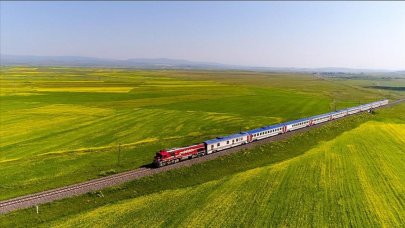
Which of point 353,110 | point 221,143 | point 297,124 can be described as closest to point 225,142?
point 221,143

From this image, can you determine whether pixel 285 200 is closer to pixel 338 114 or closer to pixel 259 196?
pixel 259 196

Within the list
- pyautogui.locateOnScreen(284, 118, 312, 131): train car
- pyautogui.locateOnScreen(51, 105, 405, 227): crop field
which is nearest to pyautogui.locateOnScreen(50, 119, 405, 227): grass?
pyautogui.locateOnScreen(51, 105, 405, 227): crop field

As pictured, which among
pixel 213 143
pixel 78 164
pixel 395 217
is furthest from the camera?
pixel 213 143

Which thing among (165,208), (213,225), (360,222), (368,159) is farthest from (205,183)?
(368,159)

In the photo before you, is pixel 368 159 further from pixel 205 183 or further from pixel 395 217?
pixel 205 183

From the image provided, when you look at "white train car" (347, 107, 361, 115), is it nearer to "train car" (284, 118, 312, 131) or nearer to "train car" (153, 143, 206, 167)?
→ "train car" (284, 118, 312, 131)

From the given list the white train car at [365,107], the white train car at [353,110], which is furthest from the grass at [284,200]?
the white train car at [365,107]
